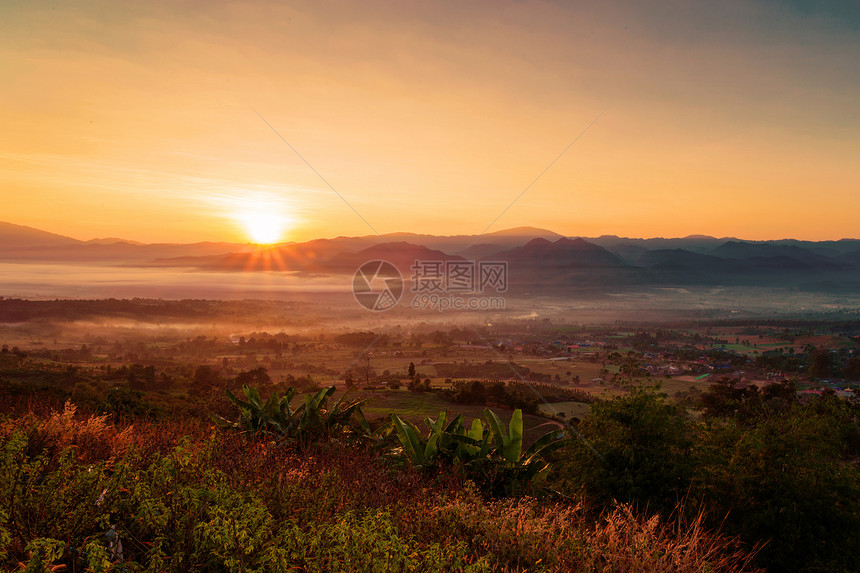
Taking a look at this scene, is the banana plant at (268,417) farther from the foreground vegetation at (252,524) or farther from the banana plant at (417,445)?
the foreground vegetation at (252,524)

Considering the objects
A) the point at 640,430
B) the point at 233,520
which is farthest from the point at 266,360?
the point at 233,520

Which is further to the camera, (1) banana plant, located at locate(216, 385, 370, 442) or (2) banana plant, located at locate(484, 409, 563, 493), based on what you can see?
(1) banana plant, located at locate(216, 385, 370, 442)

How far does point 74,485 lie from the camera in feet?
13.2

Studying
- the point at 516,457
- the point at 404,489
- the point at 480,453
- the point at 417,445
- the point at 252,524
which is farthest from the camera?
the point at 417,445

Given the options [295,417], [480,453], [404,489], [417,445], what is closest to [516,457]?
[480,453]

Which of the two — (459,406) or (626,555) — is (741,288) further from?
(626,555)

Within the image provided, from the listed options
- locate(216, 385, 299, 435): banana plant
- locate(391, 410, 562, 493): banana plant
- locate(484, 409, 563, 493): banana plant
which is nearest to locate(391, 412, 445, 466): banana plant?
locate(391, 410, 562, 493): banana plant

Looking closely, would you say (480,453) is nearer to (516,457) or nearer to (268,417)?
(516,457)

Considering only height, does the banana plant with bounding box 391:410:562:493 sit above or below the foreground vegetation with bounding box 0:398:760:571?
below

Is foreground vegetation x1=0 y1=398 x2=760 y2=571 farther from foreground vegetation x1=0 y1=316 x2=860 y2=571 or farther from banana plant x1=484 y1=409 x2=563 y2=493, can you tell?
banana plant x1=484 y1=409 x2=563 y2=493

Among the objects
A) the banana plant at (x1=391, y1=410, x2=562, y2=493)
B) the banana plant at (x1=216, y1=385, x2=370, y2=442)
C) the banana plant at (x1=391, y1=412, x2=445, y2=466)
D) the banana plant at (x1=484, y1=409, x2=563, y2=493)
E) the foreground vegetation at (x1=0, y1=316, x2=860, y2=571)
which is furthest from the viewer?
the banana plant at (x1=216, y1=385, x2=370, y2=442)

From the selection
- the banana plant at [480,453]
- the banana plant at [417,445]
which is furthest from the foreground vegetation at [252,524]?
the banana plant at [417,445]

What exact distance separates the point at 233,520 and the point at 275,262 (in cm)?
5970

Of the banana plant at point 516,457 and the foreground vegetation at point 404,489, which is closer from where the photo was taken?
the foreground vegetation at point 404,489
